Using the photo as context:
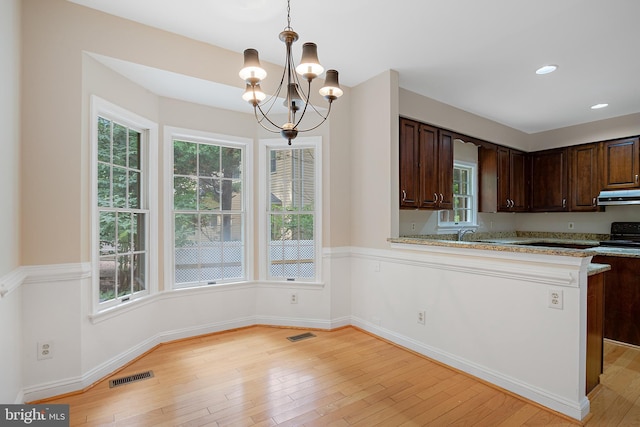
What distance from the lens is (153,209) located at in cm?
327

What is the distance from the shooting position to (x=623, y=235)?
4.67 metres

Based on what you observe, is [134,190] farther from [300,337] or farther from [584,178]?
[584,178]

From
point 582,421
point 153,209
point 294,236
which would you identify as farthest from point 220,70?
point 582,421

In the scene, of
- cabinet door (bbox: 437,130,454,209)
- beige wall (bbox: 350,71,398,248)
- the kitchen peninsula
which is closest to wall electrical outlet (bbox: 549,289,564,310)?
the kitchen peninsula

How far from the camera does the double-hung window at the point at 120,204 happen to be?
2.72 metres

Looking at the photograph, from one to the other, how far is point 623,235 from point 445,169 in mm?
2982

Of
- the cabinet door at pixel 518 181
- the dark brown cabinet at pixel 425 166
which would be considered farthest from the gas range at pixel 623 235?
the dark brown cabinet at pixel 425 166

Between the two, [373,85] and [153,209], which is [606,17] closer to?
[373,85]

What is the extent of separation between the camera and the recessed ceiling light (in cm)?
326

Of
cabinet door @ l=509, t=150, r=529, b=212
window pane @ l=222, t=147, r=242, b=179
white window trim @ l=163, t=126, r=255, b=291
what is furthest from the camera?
cabinet door @ l=509, t=150, r=529, b=212

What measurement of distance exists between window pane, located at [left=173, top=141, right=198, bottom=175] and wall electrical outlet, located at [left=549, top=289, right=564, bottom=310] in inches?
136

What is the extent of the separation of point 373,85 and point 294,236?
1.98m

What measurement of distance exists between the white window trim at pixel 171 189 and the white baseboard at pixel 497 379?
1765mm

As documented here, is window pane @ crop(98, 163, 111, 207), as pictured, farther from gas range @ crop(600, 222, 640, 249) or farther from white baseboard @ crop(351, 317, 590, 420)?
gas range @ crop(600, 222, 640, 249)
